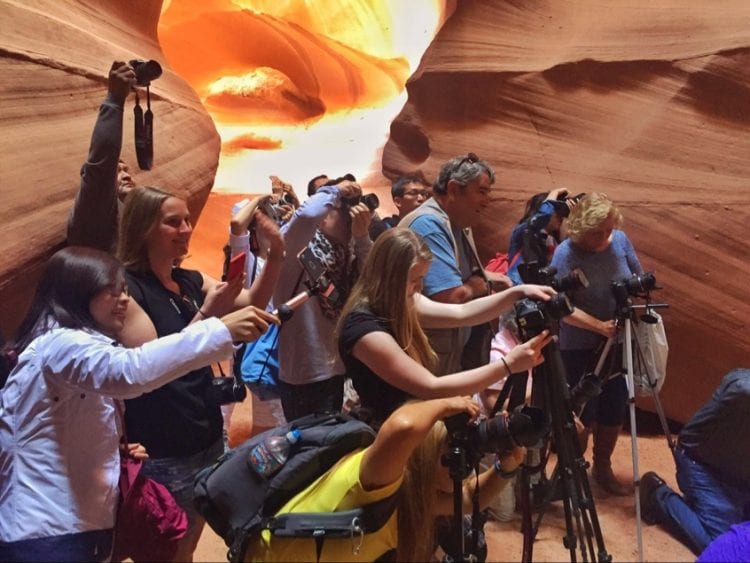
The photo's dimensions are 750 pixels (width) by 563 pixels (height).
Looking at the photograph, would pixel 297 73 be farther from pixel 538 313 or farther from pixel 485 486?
pixel 485 486

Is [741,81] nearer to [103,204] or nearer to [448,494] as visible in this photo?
[448,494]

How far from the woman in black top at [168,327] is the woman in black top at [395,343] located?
344mm

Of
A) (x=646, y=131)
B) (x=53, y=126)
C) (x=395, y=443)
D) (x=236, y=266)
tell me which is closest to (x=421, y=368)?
(x=395, y=443)

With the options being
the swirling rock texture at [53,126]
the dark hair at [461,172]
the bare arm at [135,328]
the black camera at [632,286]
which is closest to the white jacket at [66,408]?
the bare arm at [135,328]

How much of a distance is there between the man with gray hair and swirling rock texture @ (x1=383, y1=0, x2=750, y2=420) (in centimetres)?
143

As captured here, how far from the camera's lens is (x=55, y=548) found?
1196mm

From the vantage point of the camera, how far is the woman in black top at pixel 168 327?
150 centimetres

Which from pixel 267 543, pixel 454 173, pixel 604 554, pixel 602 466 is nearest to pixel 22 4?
pixel 454 173

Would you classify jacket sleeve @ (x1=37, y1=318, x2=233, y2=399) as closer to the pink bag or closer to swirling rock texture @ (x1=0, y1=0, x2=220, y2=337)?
the pink bag

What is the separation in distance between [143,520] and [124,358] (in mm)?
401

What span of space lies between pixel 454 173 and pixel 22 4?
5.74 feet

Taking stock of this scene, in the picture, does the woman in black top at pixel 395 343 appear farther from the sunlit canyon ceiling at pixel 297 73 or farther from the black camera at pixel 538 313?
the sunlit canyon ceiling at pixel 297 73

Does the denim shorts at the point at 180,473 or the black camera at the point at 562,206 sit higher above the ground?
the black camera at the point at 562,206

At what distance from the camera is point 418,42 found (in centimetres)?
677
